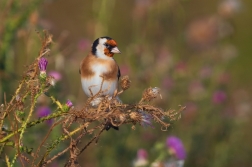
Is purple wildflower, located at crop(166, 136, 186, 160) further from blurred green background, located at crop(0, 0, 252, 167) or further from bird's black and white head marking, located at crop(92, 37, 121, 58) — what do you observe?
blurred green background, located at crop(0, 0, 252, 167)

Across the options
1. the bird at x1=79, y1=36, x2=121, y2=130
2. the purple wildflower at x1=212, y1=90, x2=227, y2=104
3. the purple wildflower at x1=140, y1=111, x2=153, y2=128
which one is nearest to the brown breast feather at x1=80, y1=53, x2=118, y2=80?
the bird at x1=79, y1=36, x2=121, y2=130

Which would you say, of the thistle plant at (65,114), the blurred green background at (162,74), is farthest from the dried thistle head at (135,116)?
the blurred green background at (162,74)

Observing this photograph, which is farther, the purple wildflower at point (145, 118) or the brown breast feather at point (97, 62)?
the brown breast feather at point (97, 62)

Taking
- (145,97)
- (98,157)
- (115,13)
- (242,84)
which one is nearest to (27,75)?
(145,97)

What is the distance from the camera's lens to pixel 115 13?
802cm

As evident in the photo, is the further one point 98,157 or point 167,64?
point 167,64

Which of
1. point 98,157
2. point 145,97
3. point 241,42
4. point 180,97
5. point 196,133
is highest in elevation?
point 241,42

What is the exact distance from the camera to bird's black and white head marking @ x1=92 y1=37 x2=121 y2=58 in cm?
224

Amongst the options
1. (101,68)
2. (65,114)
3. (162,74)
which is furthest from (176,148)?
(162,74)

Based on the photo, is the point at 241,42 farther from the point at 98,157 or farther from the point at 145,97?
the point at 145,97

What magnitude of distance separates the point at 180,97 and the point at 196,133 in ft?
0.88

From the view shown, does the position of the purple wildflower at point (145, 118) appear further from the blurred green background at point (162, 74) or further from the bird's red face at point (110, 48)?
the blurred green background at point (162, 74)

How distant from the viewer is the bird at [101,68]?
7.17ft

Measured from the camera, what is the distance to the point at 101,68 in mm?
2217
